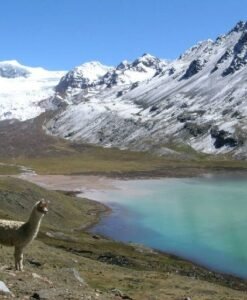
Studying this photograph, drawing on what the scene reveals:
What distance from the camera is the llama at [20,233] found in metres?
27.8

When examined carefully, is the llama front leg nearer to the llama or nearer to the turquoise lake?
the llama

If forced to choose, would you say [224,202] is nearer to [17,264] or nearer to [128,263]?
[128,263]

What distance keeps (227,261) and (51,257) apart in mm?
39494

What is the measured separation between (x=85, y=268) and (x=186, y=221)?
Result: 231ft

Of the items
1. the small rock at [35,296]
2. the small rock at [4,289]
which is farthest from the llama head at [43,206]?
the small rock at [4,289]

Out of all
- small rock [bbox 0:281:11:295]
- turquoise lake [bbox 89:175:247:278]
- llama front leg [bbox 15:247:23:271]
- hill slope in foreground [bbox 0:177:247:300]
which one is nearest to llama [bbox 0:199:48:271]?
llama front leg [bbox 15:247:23:271]

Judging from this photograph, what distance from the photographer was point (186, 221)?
11950 centimetres

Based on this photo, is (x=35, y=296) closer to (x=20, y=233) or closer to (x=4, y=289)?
(x=4, y=289)

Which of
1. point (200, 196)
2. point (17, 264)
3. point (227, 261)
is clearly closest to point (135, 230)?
point (227, 261)

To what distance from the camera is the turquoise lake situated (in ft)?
293

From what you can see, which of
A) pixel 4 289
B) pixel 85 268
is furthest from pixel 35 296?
pixel 85 268

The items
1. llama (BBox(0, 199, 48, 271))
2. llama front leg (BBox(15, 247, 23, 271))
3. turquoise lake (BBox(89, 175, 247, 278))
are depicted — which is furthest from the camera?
turquoise lake (BBox(89, 175, 247, 278))

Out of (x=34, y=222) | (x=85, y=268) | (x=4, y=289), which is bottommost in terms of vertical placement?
(x=85, y=268)

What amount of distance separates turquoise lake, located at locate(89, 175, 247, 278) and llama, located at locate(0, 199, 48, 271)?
52.3 meters
